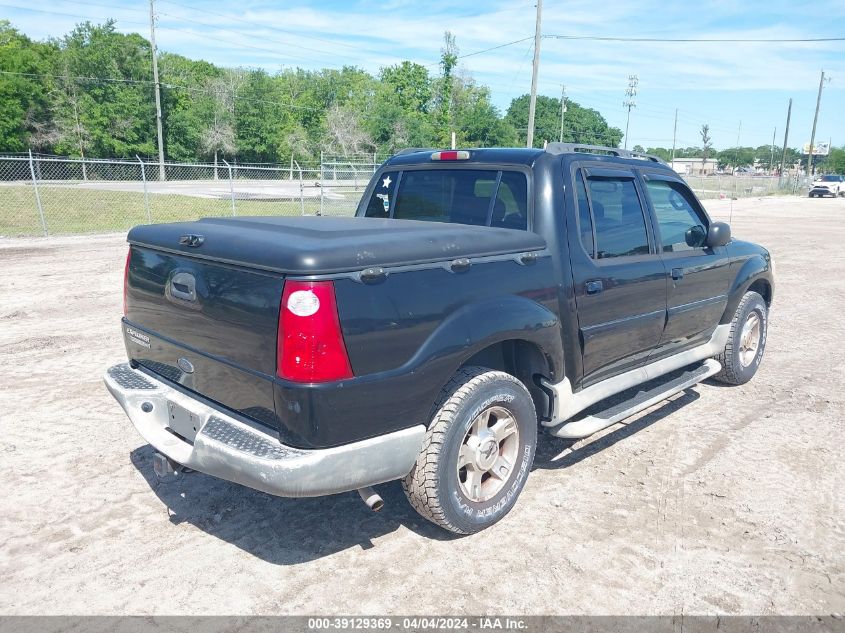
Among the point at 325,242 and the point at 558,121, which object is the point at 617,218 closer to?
the point at 325,242

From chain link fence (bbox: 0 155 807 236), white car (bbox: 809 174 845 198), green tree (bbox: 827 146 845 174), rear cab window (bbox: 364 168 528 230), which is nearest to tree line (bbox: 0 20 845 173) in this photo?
chain link fence (bbox: 0 155 807 236)

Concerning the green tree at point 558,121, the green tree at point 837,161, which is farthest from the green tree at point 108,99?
the green tree at point 837,161

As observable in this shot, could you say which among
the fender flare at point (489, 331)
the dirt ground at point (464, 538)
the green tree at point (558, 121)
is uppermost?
the green tree at point (558, 121)

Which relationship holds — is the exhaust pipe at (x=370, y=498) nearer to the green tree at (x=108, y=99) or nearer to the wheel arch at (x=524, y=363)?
the wheel arch at (x=524, y=363)

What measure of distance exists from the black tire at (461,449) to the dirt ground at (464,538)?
0.59 feet

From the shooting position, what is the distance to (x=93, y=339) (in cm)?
704

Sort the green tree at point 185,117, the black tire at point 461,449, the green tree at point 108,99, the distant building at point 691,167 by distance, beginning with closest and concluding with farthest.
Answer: the black tire at point 461,449
the green tree at point 108,99
the green tree at point 185,117
the distant building at point 691,167

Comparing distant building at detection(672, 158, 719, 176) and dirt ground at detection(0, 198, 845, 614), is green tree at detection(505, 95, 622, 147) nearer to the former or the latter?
distant building at detection(672, 158, 719, 176)

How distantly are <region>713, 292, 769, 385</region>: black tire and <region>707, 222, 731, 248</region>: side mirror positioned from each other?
90 cm

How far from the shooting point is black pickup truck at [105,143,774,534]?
273 centimetres

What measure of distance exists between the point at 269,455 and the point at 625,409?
96.3 inches

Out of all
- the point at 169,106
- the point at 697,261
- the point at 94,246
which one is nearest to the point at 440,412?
the point at 697,261

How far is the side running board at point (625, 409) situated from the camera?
3893mm

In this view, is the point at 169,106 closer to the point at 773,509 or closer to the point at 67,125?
the point at 67,125
